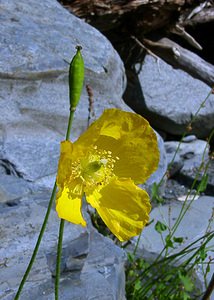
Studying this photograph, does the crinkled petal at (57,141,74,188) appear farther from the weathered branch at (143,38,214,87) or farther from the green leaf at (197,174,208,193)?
the weathered branch at (143,38,214,87)

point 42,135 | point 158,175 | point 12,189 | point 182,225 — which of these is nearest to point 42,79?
point 42,135

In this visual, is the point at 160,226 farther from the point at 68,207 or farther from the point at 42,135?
the point at 68,207

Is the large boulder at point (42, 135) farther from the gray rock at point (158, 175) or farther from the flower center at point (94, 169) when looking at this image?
the flower center at point (94, 169)

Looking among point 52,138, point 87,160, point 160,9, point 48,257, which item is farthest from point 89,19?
point 87,160

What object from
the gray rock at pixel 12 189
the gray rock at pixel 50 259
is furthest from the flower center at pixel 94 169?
the gray rock at pixel 12 189

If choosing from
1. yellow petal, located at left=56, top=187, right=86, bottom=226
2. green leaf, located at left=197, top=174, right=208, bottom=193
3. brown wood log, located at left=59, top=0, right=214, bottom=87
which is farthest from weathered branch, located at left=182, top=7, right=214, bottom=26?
yellow petal, located at left=56, top=187, right=86, bottom=226

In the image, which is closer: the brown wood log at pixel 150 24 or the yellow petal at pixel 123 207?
the yellow petal at pixel 123 207

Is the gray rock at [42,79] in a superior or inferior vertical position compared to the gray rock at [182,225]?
superior

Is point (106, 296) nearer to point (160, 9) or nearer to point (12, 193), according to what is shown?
point (12, 193)
